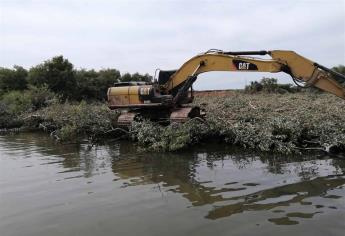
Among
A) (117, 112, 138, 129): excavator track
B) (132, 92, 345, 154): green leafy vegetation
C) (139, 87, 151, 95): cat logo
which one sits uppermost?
(139, 87, 151, 95): cat logo

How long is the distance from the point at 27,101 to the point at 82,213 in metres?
16.2

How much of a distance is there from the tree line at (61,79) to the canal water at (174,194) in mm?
18835

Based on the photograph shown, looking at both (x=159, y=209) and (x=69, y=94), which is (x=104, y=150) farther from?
(x=69, y=94)

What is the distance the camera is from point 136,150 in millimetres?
11531

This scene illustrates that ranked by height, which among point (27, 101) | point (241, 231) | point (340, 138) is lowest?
point (241, 231)

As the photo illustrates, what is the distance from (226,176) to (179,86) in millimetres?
5850

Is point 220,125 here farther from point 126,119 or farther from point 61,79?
point 61,79

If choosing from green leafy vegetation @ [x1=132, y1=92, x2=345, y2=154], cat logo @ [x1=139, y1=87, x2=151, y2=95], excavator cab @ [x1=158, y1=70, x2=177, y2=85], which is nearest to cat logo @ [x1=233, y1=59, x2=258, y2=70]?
green leafy vegetation @ [x1=132, y1=92, x2=345, y2=154]

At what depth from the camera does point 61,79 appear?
29562mm

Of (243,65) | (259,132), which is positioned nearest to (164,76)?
(243,65)

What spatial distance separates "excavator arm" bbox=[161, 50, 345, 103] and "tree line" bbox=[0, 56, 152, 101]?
14935 millimetres

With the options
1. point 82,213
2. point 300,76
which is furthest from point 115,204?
point 300,76

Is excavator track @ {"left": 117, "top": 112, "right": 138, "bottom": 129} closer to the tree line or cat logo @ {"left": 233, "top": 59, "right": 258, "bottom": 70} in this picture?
cat logo @ {"left": 233, "top": 59, "right": 258, "bottom": 70}

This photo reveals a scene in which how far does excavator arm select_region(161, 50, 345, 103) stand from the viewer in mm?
10312
